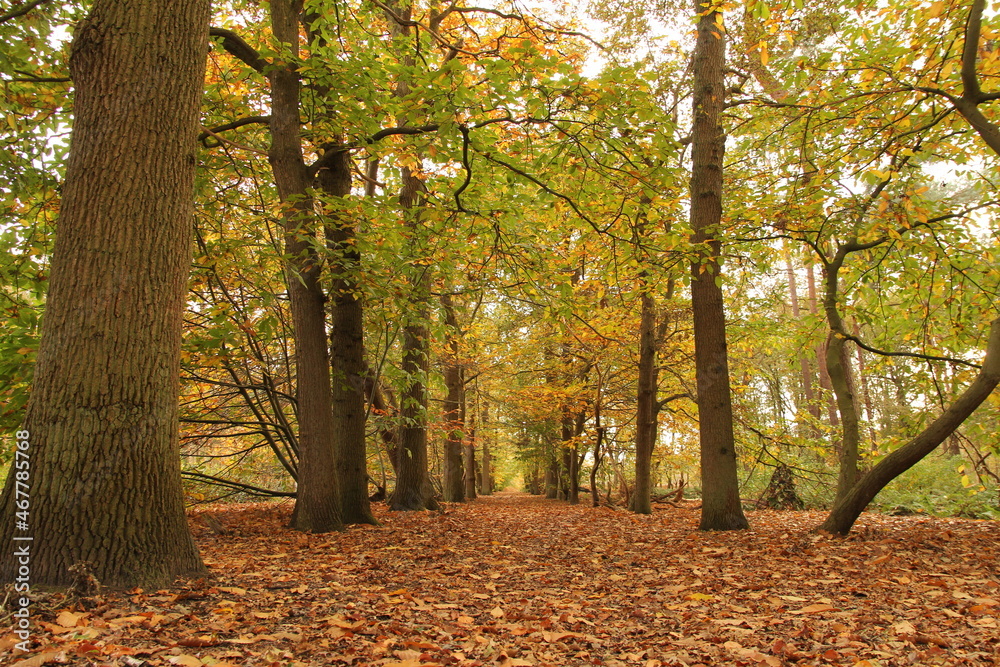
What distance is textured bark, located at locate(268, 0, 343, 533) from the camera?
5.94m

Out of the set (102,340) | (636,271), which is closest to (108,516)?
(102,340)

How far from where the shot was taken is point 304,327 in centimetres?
611

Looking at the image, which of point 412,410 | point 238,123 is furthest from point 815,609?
point 412,410

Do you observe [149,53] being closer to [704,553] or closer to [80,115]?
[80,115]

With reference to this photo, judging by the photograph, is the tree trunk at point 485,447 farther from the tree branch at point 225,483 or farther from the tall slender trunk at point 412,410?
the tree branch at point 225,483

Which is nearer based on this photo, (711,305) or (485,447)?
(711,305)

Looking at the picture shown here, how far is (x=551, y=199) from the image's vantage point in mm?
5730

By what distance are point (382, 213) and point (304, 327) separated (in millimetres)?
1527

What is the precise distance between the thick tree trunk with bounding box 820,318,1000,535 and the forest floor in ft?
1.24

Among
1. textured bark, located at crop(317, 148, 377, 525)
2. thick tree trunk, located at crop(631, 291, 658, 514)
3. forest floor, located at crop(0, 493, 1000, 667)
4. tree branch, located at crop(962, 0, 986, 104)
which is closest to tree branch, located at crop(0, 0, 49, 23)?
textured bark, located at crop(317, 148, 377, 525)

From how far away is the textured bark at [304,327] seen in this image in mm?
5938

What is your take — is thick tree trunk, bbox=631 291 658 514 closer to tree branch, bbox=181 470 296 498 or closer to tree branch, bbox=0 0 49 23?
tree branch, bbox=181 470 296 498

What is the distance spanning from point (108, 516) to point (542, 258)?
4234 mm

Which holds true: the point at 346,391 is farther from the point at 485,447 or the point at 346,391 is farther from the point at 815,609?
the point at 485,447
